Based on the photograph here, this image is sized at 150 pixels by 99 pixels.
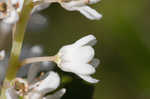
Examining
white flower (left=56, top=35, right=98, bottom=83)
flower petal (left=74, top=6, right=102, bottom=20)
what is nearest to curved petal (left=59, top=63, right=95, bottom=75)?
white flower (left=56, top=35, right=98, bottom=83)

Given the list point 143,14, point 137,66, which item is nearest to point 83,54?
point 137,66

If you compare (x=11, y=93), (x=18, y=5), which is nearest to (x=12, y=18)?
(x=18, y=5)

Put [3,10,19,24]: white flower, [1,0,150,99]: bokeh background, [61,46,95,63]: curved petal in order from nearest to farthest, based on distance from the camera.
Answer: [3,10,19,24]: white flower
[61,46,95,63]: curved petal
[1,0,150,99]: bokeh background

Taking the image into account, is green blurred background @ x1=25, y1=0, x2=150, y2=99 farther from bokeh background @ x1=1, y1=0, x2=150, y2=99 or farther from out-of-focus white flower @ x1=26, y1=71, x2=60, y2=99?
out-of-focus white flower @ x1=26, y1=71, x2=60, y2=99

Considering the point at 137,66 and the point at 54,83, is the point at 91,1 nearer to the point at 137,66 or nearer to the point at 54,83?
the point at 54,83

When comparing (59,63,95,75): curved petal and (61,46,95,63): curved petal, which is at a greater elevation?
(61,46,95,63): curved petal

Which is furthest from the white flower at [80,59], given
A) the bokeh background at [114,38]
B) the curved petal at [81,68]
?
the bokeh background at [114,38]
